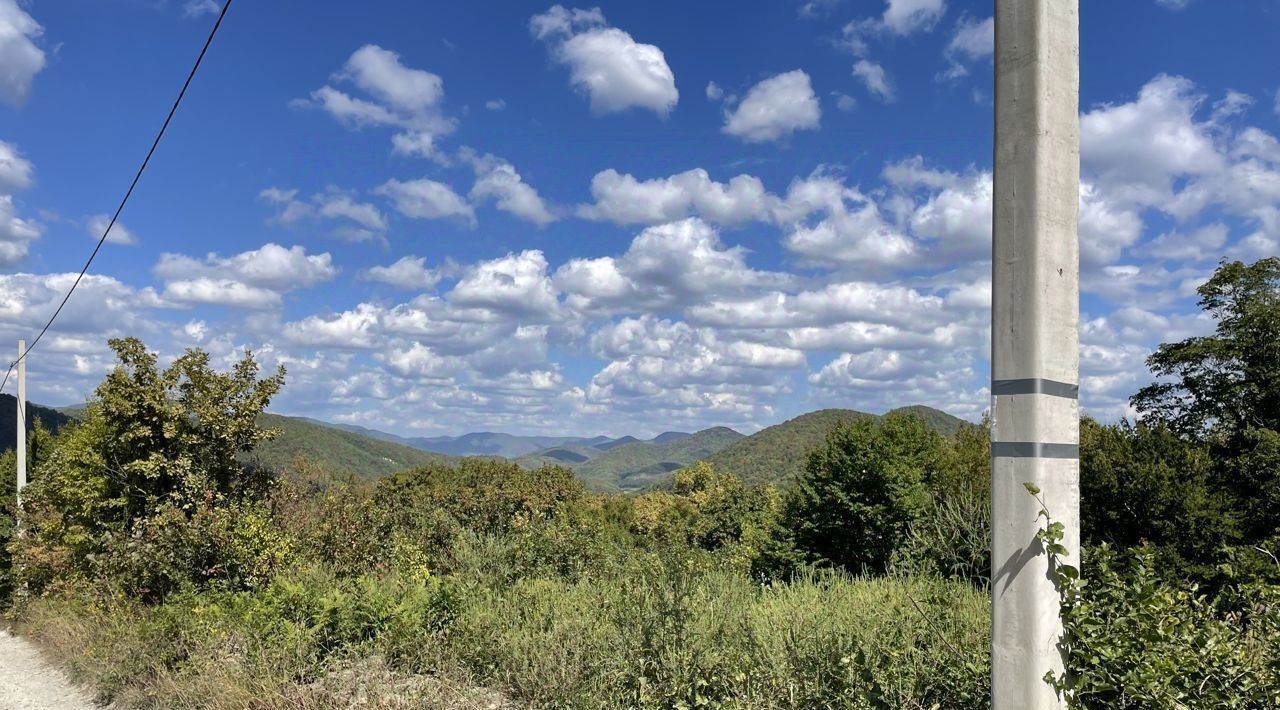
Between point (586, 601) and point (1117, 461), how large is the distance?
21474mm

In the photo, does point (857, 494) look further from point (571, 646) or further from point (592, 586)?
point (571, 646)

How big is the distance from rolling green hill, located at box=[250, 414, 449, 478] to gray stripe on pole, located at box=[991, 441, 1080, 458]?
310 feet

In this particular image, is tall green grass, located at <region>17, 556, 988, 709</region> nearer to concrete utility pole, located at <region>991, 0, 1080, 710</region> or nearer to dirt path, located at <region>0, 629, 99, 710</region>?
dirt path, located at <region>0, 629, 99, 710</region>

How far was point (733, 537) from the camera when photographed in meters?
40.5

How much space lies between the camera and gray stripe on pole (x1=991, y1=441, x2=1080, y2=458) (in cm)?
203

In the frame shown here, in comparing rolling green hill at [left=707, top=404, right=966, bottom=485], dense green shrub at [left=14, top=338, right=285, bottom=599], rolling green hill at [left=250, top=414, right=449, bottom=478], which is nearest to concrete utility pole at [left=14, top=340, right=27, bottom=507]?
dense green shrub at [left=14, top=338, right=285, bottom=599]

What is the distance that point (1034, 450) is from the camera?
6.66ft

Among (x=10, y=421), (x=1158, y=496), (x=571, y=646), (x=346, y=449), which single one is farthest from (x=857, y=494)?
(x=346, y=449)

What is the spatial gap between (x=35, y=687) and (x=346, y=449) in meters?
124

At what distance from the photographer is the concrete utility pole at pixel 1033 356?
2.03 m

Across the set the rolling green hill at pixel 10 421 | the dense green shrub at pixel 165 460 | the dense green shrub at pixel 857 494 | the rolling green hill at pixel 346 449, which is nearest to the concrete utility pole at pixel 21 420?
the dense green shrub at pixel 165 460

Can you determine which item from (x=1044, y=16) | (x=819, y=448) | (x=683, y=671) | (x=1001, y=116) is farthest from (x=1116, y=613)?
(x=819, y=448)

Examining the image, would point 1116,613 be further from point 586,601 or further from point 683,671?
point 586,601

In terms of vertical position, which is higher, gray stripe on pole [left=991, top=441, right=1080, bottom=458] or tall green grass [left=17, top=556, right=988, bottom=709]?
gray stripe on pole [left=991, top=441, right=1080, bottom=458]
